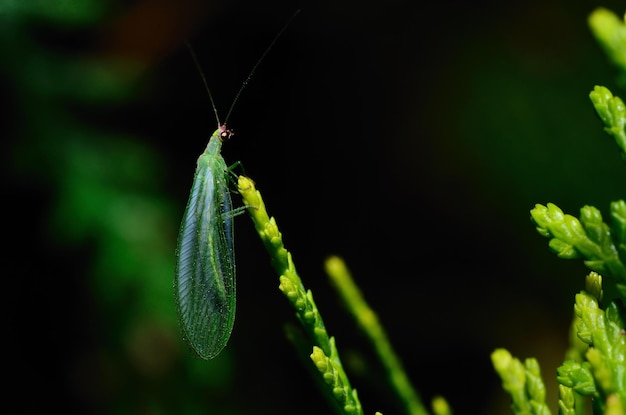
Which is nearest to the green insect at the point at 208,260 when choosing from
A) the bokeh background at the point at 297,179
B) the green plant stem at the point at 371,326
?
the bokeh background at the point at 297,179

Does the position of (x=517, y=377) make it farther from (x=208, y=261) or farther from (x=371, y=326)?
(x=208, y=261)

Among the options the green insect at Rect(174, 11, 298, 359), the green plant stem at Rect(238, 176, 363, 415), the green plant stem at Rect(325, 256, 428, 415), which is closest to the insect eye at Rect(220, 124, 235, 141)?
the green insect at Rect(174, 11, 298, 359)

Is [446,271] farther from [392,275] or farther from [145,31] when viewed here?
[145,31]

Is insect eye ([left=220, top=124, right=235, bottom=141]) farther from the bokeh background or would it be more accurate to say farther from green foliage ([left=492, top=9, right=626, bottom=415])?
green foliage ([left=492, top=9, right=626, bottom=415])

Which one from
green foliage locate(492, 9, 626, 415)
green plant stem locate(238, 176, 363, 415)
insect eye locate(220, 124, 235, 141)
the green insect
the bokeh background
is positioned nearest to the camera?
green foliage locate(492, 9, 626, 415)

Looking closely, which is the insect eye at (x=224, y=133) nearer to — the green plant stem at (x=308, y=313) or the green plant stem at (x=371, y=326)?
the green plant stem at (x=371, y=326)

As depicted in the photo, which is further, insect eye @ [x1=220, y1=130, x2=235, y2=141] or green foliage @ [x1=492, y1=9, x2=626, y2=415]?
insect eye @ [x1=220, y1=130, x2=235, y2=141]

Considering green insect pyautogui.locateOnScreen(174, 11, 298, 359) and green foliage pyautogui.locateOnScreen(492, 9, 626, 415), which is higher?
green insect pyautogui.locateOnScreen(174, 11, 298, 359)

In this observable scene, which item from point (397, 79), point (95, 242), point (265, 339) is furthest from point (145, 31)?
point (265, 339)
